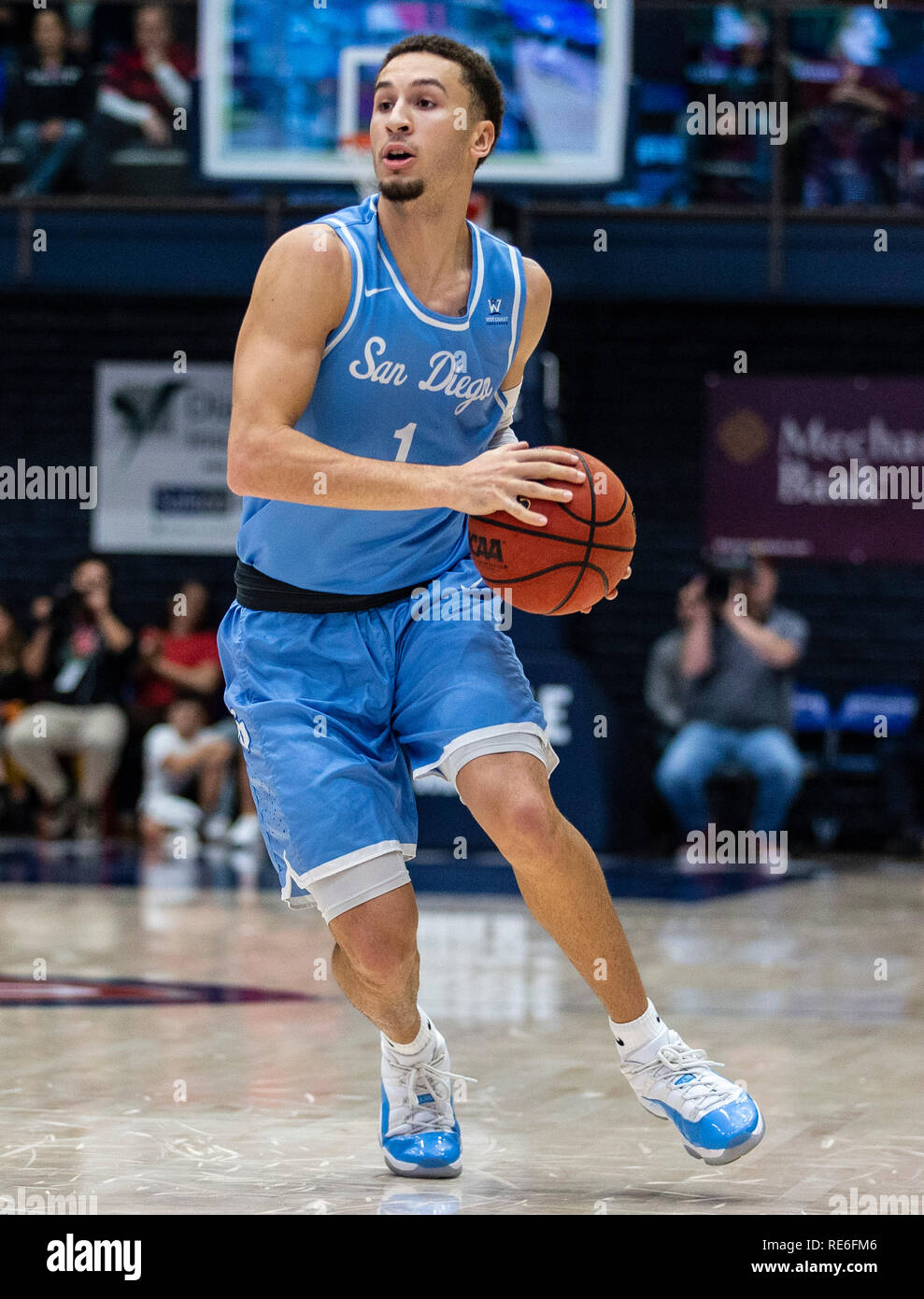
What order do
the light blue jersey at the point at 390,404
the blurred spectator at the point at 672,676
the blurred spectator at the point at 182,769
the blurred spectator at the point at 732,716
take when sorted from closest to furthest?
the light blue jersey at the point at 390,404 → the blurred spectator at the point at 732,716 → the blurred spectator at the point at 672,676 → the blurred spectator at the point at 182,769

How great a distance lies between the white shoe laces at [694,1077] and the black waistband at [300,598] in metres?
0.96

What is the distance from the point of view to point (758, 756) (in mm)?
9805

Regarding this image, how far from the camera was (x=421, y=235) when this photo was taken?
3.56m

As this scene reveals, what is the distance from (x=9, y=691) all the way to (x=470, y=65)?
783cm

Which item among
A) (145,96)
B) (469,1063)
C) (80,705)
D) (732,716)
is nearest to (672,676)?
(732,716)

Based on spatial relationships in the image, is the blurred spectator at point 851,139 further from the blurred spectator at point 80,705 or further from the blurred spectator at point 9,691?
the blurred spectator at point 9,691

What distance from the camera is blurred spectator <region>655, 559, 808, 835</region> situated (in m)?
9.84

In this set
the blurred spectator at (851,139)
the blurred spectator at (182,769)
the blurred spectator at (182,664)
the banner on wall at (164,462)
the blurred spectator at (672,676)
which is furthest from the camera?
the banner on wall at (164,462)

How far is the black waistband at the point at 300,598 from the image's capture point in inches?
141

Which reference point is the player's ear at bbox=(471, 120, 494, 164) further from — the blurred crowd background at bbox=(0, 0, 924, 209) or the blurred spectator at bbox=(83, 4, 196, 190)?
the blurred spectator at bbox=(83, 4, 196, 190)

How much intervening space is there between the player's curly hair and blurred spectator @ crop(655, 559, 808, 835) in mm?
6543

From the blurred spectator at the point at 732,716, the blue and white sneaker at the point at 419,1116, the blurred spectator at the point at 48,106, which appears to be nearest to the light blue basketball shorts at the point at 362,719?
the blue and white sneaker at the point at 419,1116
